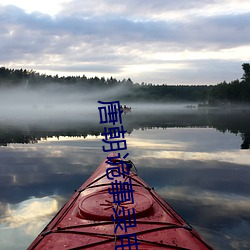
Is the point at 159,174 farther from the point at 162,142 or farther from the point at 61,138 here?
the point at 61,138

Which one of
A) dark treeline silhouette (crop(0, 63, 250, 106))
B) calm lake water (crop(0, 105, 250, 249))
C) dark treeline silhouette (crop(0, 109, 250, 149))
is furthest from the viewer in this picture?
dark treeline silhouette (crop(0, 63, 250, 106))

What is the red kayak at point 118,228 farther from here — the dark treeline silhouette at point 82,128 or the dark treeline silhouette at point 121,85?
the dark treeline silhouette at point 121,85

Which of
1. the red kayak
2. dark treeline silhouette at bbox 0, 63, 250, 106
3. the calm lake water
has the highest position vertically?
dark treeline silhouette at bbox 0, 63, 250, 106

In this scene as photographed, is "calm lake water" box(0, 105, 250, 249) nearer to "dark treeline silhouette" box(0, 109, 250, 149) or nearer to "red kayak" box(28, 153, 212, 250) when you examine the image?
"red kayak" box(28, 153, 212, 250)

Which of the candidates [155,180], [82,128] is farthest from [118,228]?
[82,128]

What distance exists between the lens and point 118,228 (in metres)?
4.71

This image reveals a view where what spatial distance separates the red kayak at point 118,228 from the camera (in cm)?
424

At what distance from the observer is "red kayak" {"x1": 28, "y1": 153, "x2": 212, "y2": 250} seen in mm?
4239

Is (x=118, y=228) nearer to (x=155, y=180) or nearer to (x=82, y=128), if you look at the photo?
(x=155, y=180)

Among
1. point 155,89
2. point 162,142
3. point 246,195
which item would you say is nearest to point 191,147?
point 162,142

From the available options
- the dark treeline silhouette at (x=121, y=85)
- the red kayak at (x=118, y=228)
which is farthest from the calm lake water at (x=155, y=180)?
the dark treeline silhouette at (x=121, y=85)

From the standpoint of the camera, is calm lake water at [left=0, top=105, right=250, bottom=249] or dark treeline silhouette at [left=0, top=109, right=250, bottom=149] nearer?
calm lake water at [left=0, top=105, right=250, bottom=249]

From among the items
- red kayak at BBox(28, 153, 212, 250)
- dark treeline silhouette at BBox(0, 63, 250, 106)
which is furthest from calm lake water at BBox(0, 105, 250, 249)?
dark treeline silhouette at BBox(0, 63, 250, 106)

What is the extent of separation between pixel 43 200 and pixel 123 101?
177m
